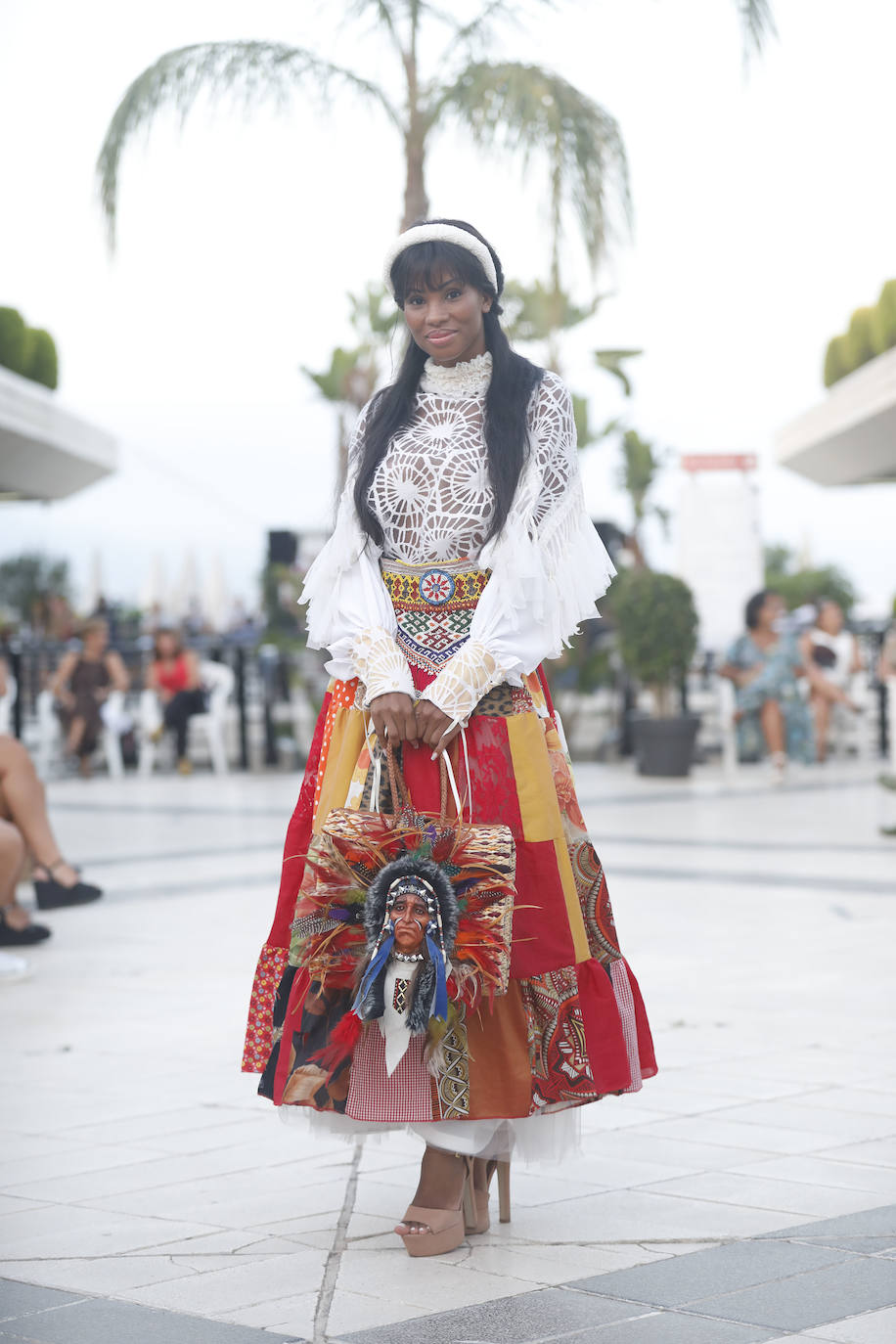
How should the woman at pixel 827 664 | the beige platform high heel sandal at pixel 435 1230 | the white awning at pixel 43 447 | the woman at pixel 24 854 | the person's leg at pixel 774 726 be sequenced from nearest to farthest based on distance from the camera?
the beige platform high heel sandal at pixel 435 1230
the woman at pixel 24 854
the person's leg at pixel 774 726
the woman at pixel 827 664
the white awning at pixel 43 447

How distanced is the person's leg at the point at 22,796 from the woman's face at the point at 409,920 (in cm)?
351

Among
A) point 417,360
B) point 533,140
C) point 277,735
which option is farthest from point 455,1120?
point 277,735

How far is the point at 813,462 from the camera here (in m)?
19.7

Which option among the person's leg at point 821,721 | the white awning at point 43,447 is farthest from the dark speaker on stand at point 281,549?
the person's leg at point 821,721

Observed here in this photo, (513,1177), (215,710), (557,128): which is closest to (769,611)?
(557,128)

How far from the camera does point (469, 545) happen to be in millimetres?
3135

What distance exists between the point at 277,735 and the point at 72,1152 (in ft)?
43.1

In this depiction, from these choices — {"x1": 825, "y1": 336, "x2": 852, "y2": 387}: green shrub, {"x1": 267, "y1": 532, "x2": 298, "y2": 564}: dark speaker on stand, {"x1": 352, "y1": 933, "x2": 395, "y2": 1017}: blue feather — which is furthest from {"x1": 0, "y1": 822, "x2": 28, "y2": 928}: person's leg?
{"x1": 825, "y1": 336, "x2": 852, "y2": 387}: green shrub

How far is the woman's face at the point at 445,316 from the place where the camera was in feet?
10.4

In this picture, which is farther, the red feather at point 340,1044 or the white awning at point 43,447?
the white awning at point 43,447

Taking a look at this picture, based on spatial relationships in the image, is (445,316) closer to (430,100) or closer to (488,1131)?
(488,1131)

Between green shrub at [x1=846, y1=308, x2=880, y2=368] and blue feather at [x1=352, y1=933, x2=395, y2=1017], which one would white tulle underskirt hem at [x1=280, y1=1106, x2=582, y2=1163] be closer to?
blue feather at [x1=352, y1=933, x2=395, y2=1017]

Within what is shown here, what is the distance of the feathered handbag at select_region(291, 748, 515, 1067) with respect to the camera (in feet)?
9.23

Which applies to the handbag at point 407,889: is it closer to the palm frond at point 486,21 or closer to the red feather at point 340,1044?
the red feather at point 340,1044
